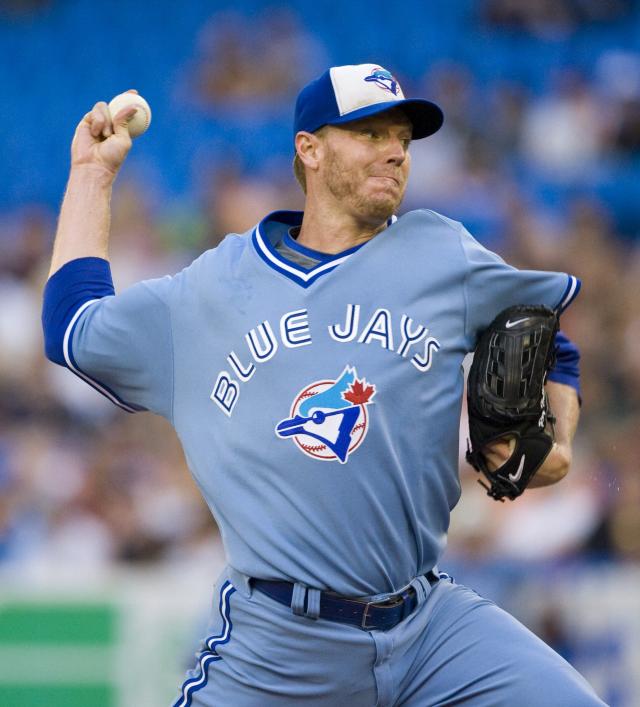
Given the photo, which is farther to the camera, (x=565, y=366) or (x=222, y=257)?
(x=565, y=366)

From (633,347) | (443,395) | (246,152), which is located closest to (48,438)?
(246,152)

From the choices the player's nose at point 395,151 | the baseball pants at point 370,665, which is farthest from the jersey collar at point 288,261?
the baseball pants at point 370,665

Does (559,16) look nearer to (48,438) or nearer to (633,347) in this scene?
(633,347)

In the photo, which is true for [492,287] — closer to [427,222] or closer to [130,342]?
[427,222]

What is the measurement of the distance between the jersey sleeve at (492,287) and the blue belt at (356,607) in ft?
2.36

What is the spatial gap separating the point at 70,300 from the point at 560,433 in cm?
142

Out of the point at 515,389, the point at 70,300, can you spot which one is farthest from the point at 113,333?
the point at 515,389

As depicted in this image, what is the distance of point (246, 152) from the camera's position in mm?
10461

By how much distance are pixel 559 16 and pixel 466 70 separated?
1043 millimetres

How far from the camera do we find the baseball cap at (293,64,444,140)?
356cm

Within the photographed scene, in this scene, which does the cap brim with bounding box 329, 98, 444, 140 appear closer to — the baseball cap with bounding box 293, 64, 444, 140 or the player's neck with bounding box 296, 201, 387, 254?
the baseball cap with bounding box 293, 64, 444, 140

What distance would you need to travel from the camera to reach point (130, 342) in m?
3.58

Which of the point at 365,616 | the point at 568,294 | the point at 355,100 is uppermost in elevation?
the point at 355,100

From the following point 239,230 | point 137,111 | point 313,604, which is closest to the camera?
point 313,604
